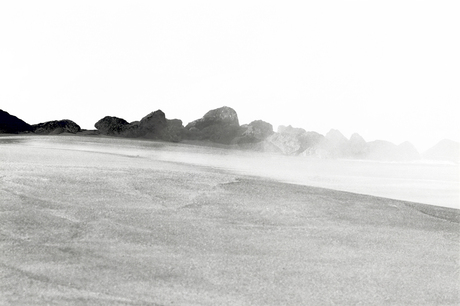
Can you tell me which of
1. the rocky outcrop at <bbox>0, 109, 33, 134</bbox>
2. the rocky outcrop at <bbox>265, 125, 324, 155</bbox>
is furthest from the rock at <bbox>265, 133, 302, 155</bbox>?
the rocky outcrop at <bbox>0, 109, 33, 134</bbox>

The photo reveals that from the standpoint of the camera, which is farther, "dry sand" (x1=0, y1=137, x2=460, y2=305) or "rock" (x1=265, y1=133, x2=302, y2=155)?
"rock" (x1=265, y1=133, x2=302, y2=155)

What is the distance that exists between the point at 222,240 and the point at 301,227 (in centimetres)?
143

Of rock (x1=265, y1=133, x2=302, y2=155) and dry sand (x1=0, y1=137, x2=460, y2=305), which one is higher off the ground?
rock (x1=265, y1=133, x2=302, y2=155)

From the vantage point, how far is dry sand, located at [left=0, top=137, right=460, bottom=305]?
4.68 meters

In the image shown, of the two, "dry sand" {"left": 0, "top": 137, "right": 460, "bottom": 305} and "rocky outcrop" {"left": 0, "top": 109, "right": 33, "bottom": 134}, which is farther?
"rocky outcrop" {"left": 0, "top": 109, "right": 33, "bottom": 134}

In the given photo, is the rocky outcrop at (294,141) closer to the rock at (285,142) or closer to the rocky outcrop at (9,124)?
the rock at (285,142)

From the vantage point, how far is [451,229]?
779cm

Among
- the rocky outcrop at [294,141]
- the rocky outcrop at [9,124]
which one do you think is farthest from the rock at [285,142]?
the rocky outcrop at [9,124]

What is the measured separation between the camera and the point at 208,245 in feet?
19.2

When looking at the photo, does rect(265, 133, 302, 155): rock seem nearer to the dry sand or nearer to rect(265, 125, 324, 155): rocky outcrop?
rect(265, 125, 324, 155): rocky outcrop

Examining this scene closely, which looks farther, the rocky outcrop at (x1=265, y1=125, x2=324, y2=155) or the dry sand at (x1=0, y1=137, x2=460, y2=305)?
the rocky outcrop at (x1=265, y1=125, x2=324, y2=155)

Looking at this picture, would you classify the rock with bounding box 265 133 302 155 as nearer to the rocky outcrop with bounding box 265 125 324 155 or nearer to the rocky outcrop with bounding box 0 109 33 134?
the rocky outcrop with bounding box 265 125 324 155

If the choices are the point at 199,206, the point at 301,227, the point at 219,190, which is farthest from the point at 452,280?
the point at 219,190

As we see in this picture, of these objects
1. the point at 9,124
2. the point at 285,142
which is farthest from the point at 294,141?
the point at 9,124
